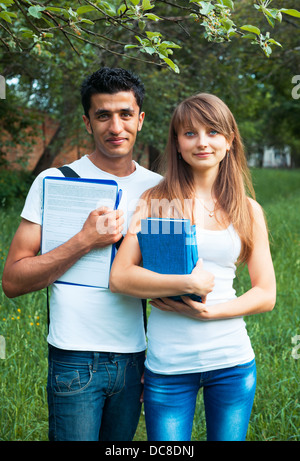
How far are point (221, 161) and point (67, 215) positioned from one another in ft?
2.36

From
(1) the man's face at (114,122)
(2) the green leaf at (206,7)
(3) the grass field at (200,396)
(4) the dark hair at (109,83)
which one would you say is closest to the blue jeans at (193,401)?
(3) the grass field at (200,396)

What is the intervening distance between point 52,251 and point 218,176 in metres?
0.79

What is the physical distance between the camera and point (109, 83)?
6.52ft

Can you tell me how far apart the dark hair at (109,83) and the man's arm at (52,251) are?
1.81 ft

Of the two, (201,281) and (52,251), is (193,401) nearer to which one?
(201,281)

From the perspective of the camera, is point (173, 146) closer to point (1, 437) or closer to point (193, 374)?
point (193, 374)

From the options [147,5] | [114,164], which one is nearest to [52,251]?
[114,164]

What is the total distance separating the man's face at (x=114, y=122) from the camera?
199 cm

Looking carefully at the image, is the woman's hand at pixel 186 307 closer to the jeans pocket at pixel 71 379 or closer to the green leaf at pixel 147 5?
the jeans pocket at pixel 71 379

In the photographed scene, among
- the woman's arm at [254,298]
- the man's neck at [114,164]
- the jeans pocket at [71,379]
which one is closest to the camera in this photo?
the woman's arm at [254,298]

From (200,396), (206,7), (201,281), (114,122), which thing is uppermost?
(206,7)

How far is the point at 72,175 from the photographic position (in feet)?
6.44

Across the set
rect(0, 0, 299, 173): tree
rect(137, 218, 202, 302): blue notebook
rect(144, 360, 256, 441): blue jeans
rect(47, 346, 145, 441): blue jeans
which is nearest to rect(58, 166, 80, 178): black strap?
rect(137, 218, 202, 302): blue notebook

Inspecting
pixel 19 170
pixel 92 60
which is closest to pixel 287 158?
pixel 19 170
